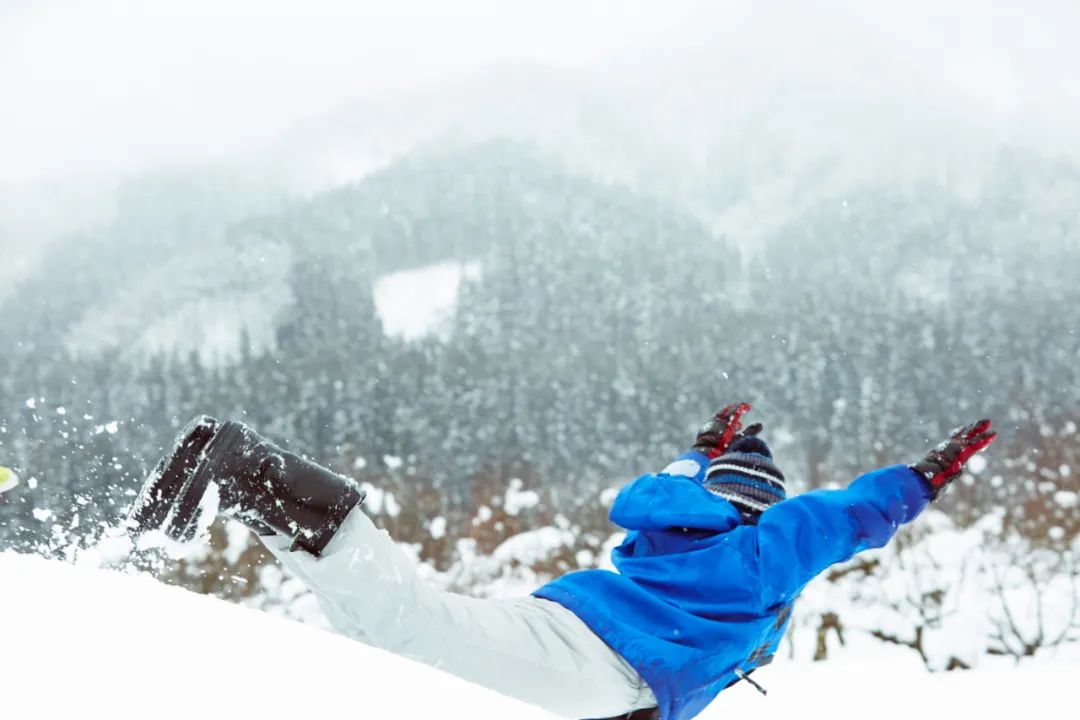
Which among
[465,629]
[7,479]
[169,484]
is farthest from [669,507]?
[7,479]

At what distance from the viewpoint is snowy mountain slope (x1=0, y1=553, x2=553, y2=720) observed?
103cm

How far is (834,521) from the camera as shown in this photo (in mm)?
1974

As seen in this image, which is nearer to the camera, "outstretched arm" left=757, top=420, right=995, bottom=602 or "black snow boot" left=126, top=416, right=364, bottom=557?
"black snow boot" left=126, top=416, right=364, bottom=557

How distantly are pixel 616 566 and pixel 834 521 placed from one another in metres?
0.54

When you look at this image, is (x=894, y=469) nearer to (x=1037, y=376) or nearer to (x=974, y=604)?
(x=974, y=604)

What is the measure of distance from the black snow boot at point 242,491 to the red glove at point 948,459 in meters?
1.44

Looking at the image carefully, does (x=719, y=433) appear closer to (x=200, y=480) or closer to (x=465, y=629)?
(x=465, y=629)

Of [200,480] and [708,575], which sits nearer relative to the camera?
[200,480]

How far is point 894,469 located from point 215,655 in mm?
1640

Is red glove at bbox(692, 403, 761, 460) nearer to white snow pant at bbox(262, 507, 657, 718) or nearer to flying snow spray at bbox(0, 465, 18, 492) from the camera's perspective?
white snow pant at bbox(262, 507, 657, 718)

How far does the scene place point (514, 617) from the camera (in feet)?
5.87

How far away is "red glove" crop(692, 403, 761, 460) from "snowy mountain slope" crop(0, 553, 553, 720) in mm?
1507

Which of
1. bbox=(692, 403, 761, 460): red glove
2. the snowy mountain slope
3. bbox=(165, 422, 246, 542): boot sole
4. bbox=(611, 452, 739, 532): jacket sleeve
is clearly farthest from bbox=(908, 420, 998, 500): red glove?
bbox=(165, 422, 246, 542): boot sole

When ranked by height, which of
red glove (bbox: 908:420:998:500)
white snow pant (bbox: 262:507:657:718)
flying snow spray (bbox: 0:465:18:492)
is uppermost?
red glove (bbox: 908:420:998:500)
